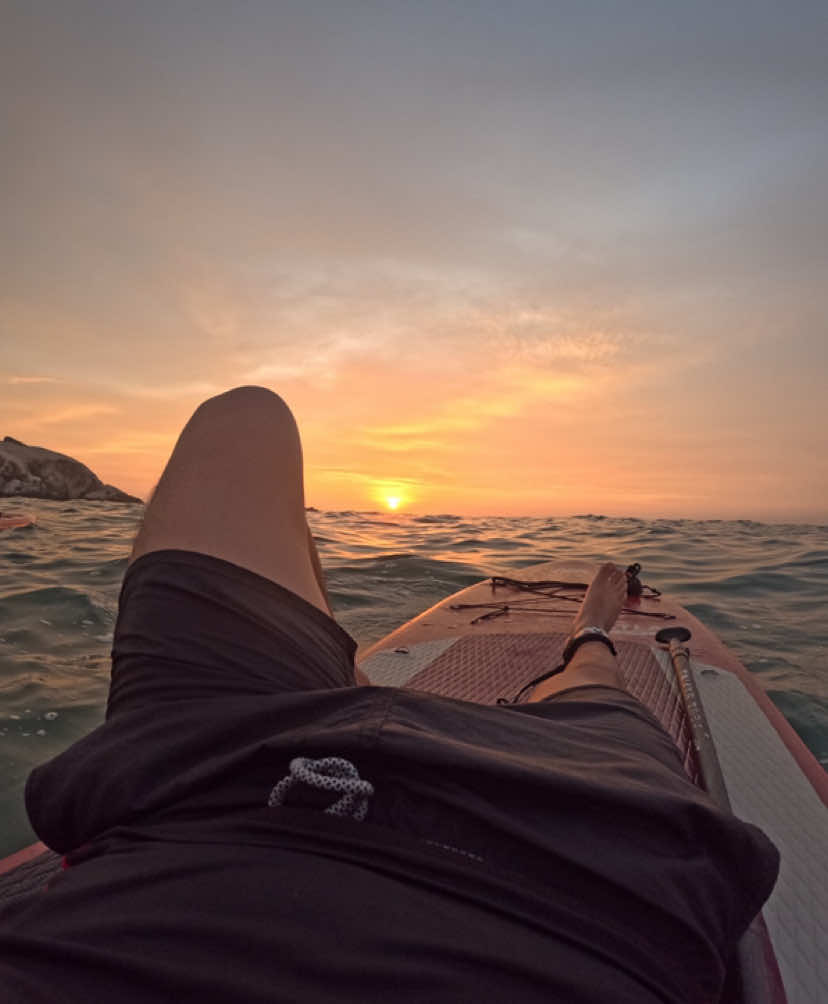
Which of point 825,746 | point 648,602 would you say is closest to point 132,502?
point 648,602

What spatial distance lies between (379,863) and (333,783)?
0.37 feet

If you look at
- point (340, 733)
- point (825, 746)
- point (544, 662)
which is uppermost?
point (340, 733)

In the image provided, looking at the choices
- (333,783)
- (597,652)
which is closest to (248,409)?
(333,783)

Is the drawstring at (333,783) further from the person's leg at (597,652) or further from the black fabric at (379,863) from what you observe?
the person's leg at (597,652)

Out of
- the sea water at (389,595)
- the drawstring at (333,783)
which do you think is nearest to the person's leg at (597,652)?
the drawstring at (333,783)

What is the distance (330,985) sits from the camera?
628mm

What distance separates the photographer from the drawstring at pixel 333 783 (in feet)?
2.72

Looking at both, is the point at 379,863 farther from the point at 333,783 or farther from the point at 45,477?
the point at 45,477

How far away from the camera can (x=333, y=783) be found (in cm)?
83

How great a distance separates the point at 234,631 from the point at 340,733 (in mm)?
491

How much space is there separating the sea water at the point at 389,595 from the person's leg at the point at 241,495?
144 cm

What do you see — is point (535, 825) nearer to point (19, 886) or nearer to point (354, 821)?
point (354, 821)

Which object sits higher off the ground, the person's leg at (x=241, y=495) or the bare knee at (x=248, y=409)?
the bare knee at (x=248, y=409)

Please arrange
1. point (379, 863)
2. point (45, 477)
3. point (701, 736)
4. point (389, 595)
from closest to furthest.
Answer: point (379, 863), point (701, 736), point (389, 595), point (45, 477)
